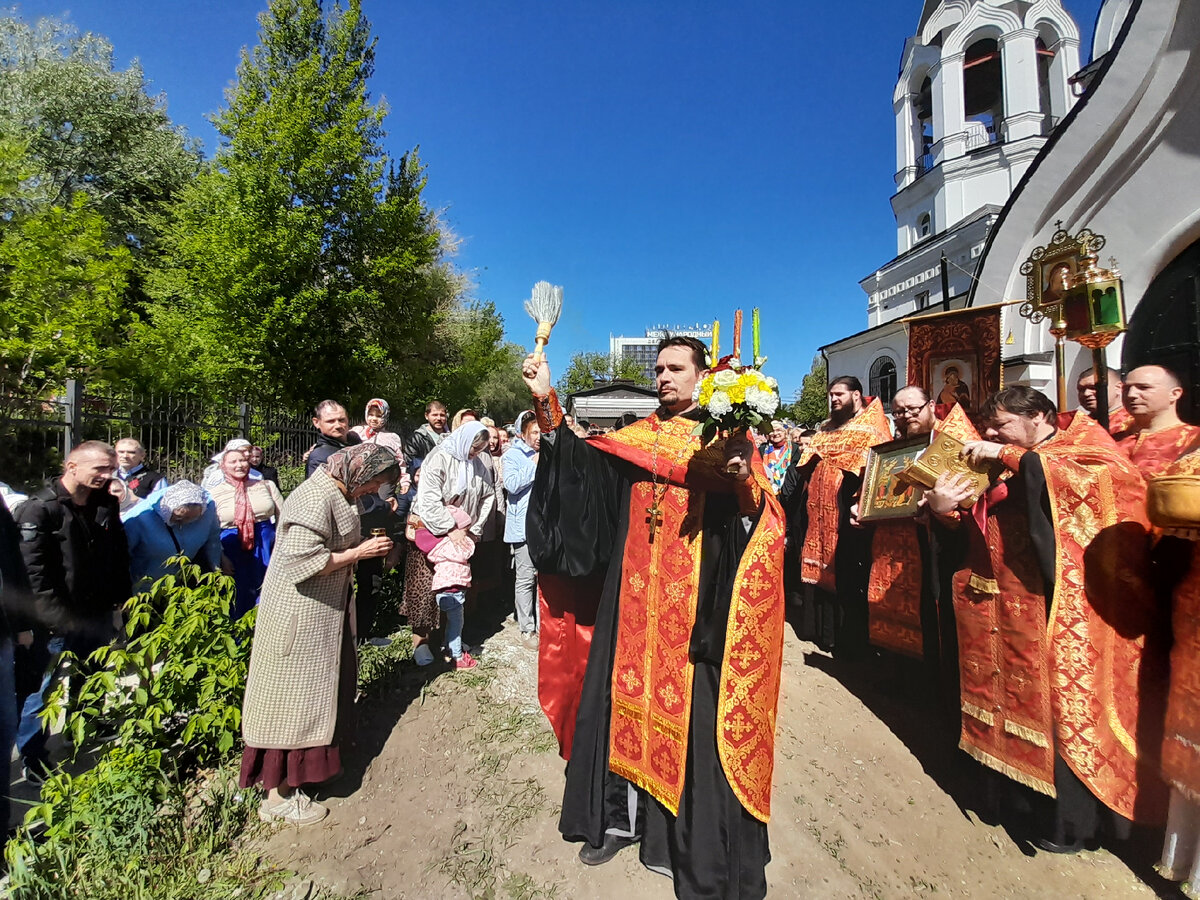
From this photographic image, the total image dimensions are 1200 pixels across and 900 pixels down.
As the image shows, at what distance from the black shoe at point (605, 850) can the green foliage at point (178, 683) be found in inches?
80.4

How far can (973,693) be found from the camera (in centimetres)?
335

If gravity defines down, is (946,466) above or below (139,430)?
below

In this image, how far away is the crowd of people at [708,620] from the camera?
265cm

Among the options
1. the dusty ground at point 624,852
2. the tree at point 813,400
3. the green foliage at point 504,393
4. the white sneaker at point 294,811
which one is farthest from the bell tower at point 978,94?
the white sneaker at point 294,811

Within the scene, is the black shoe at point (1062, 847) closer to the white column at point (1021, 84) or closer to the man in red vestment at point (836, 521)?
the man in red vestment at point (836, 521)

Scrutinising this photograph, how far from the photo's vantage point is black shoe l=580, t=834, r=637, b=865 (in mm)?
2877

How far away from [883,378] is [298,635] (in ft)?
63.6

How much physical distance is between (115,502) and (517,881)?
3676 mm

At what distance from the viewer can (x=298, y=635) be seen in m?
3.09

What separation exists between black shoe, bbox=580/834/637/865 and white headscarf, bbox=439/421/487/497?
10.0 ft

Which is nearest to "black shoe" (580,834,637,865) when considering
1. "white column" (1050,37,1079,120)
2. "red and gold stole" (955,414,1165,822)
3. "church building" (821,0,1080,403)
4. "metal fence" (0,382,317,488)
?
"red and gold stole" (955,414,1165,822)

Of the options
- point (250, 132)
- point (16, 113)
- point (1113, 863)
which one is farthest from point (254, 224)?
point (1113, 863)

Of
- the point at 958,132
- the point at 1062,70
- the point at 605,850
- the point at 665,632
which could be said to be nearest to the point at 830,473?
the point at 665,632

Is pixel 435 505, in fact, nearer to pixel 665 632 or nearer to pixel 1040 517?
pixel 665 632
